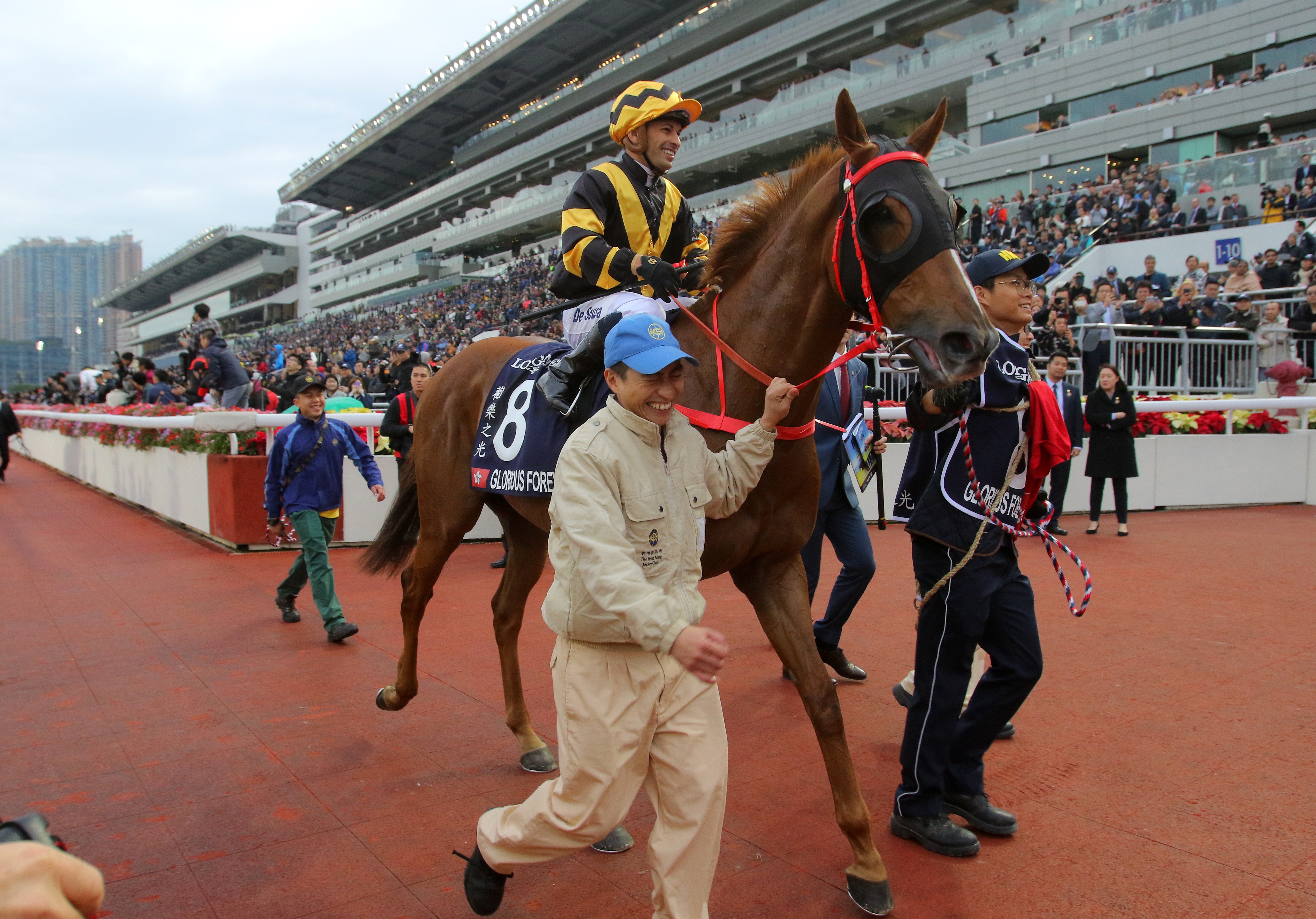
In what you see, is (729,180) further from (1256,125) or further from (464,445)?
(464,445)

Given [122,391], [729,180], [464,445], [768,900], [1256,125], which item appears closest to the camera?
[768,900]

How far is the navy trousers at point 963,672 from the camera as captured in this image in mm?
3010

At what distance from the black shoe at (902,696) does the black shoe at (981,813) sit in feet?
3.51

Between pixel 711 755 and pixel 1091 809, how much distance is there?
1.79 metres

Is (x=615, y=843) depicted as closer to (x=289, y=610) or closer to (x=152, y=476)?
(x=289, y=610)

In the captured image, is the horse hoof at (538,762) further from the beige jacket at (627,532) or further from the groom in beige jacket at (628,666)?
the beige jacket at (627,532)

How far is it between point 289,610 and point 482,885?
440 cm

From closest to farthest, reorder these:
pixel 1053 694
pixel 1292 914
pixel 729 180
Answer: pixel 1292 914 < pixel 1053 694 < pixel 729 180

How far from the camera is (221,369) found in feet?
36.7

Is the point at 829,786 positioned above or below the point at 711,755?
below

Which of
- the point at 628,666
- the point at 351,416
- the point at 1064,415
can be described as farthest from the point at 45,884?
the point at 1064,415

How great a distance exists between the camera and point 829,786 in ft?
11.1

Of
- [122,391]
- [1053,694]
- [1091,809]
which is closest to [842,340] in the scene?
[1091,809]

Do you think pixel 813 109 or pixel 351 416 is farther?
pixel 813 109
